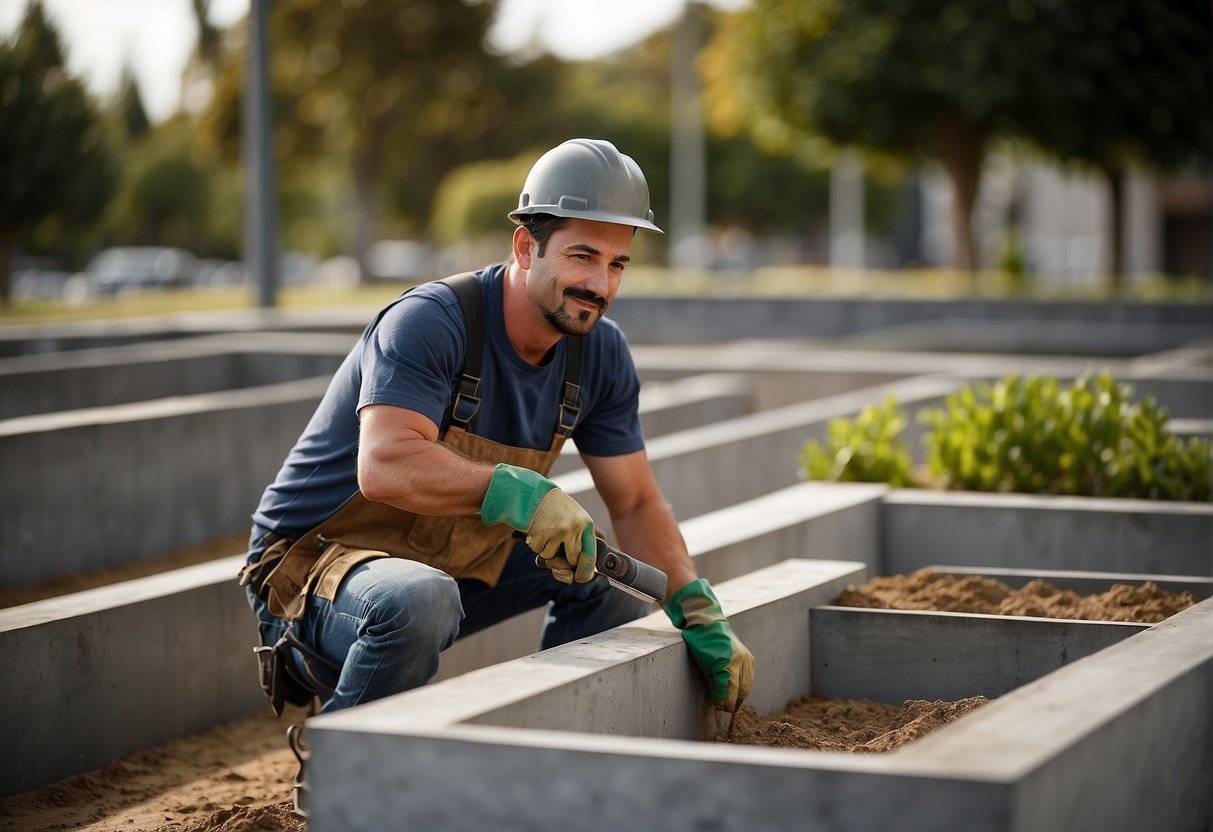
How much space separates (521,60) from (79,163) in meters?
27.1

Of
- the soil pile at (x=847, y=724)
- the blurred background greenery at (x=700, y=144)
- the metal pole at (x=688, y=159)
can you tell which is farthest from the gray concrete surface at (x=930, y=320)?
the metal pole at (x=688, y=159)

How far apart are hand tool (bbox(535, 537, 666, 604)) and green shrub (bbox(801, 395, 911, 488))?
A: 2595 millimetres

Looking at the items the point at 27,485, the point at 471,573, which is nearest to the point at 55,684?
the point at 471,573

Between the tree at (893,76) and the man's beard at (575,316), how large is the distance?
60.9 ft

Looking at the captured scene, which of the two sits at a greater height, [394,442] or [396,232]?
[396,232]

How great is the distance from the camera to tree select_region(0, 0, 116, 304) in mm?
13828

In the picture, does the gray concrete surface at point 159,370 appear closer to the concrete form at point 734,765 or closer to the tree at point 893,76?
the concrete form at point 734,765

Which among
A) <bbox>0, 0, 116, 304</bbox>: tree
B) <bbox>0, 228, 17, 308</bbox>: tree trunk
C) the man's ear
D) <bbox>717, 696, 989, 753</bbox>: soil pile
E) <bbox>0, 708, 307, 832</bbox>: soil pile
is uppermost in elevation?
<bbox>0, 0, 116, 304</bbox>: tree

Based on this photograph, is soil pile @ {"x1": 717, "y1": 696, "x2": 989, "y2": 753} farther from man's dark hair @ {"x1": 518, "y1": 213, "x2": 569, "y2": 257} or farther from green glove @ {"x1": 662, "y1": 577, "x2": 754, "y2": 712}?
man's dark hair @ {"x1": 518, "y1": 213, "x2": 569, "y2": 257}

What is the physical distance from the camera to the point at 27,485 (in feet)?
22.6

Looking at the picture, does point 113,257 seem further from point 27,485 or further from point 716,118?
point 27,485

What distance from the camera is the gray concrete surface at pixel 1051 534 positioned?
5840mm

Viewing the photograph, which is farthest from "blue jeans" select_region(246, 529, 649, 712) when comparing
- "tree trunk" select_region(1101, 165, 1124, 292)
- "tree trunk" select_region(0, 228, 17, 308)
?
"tree trunk" select_region(1101, 165, 1124, 292)

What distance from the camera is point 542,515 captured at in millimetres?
3766
